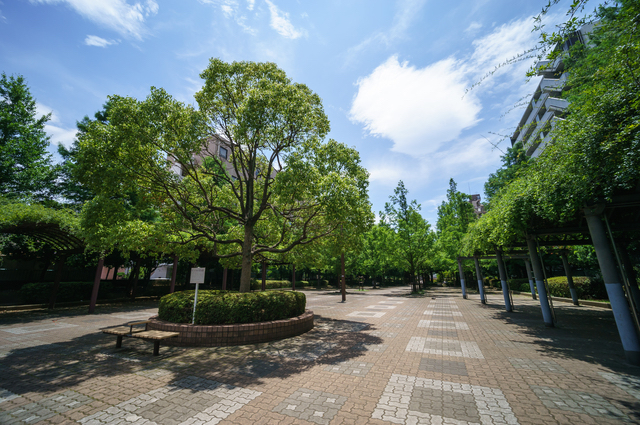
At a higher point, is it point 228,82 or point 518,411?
point 228,82

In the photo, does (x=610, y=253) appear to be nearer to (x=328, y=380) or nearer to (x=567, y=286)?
(x=328, y=380)

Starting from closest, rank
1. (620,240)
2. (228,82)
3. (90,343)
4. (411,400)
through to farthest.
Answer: (411,400), (90,343), (228,82), (620,240)

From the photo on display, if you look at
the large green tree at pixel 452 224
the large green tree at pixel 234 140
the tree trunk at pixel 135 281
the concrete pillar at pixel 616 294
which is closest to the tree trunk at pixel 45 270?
the tree trunk at pixel 135 281

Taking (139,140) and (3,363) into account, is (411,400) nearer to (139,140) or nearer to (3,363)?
(3,363)

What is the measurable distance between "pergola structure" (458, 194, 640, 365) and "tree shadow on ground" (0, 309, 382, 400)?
619cm

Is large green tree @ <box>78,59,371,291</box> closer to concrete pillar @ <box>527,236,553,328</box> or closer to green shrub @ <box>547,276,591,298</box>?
concrete pillar @ <box>527,236,553,328</box>

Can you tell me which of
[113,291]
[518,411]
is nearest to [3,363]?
[518,411]

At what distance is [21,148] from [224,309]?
2319 centimetres

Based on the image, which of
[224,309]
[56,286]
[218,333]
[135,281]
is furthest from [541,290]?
[135,281]

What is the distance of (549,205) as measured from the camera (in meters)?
7.09

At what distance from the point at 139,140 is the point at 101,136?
1615 mm

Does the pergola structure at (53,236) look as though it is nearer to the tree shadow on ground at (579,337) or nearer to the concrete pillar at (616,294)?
the tree shadow on ground at (579,337)

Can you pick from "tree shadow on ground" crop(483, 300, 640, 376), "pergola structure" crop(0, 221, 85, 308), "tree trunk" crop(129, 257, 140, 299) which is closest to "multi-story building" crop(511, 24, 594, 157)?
"tree shadow on ground" crop(483, 300, 640, 376)

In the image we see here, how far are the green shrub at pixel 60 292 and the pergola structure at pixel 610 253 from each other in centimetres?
2705
